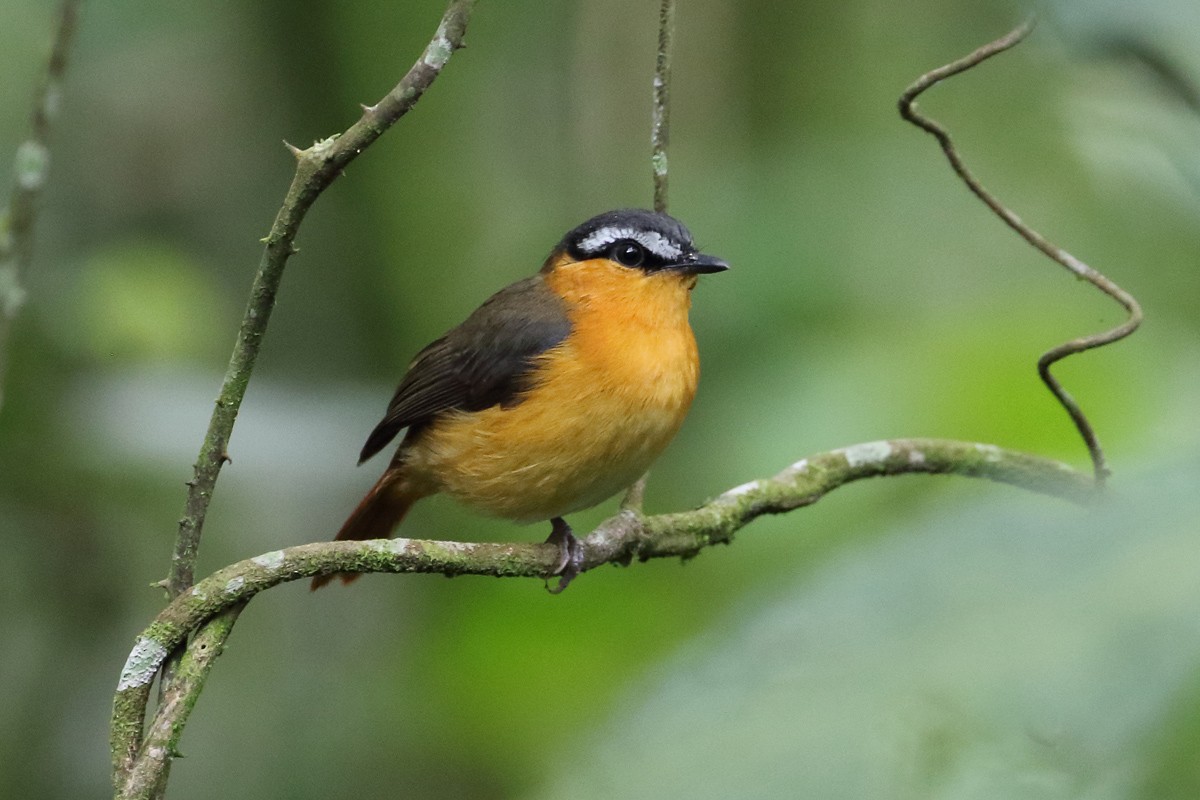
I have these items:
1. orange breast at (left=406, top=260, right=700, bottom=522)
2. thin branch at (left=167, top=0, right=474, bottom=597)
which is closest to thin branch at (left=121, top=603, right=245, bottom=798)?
thin branch at (left=167, top=0, right=474, bottom=597)

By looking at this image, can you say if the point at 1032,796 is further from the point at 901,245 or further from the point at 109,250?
the point at 901,245

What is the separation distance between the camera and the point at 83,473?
397 cm

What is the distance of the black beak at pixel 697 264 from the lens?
3809mm

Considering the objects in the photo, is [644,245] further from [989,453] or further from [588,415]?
[989,453]

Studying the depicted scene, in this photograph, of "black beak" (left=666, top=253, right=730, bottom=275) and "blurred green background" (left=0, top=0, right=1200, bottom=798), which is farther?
"blurred green background" (left=0, top=0, right=1200, bottom=798)

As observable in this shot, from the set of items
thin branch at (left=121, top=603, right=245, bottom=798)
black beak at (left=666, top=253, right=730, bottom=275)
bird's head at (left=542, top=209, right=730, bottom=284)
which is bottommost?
thin branch at (left=121, top=603, right=245, bottom=798)

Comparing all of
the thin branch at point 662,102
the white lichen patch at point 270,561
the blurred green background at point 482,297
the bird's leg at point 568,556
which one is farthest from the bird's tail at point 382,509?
the white lichen patch at point 270,561

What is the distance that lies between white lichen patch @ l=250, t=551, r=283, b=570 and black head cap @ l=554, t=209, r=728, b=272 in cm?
189

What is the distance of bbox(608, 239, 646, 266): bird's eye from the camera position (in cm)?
388

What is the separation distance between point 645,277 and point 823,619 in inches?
121

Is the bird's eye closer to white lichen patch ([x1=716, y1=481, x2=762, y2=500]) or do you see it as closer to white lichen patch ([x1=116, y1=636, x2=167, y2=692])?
white lichen patch ([x1=716, y1=481, x2=762, y2=500])

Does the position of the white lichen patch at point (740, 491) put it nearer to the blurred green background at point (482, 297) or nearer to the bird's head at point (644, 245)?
the blurred green background at point (482, 297)

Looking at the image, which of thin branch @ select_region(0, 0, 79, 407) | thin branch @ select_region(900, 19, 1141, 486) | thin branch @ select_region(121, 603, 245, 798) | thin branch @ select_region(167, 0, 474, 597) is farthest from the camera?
thin branch @ select_region(900, 19, 1141, 486)

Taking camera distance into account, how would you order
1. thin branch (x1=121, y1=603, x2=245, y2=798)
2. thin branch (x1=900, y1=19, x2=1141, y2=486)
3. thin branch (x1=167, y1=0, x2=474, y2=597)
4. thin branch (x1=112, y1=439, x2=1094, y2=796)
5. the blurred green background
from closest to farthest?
1. thin branch (x1=121, y1=603, x2=245, y2=798)
2. thin branch (x1=167, y1=0, x2=474, y2=597)
3. thin branch (x1=112, y1=439, x2=1094, y2=796)
4. thin branch (x1=900, y1=19, x2=1141, y2=486)
5. the blurred green background
